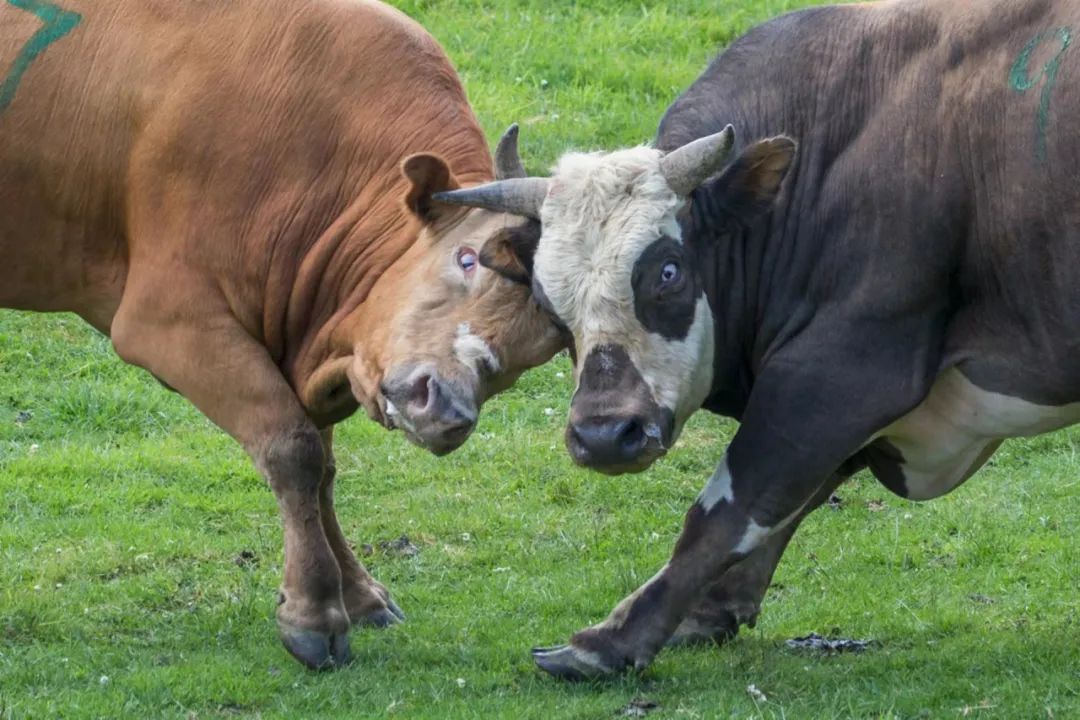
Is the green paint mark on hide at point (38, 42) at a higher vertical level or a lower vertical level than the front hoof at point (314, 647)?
higher

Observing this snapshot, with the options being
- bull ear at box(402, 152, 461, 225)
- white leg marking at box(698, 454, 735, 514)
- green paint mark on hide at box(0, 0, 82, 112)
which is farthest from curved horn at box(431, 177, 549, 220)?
green paint mark on hide at box(0, 0, 82, 112)

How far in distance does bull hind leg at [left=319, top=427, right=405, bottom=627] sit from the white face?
1.79 meters

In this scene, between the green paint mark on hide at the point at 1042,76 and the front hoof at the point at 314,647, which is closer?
the green paint mark on hide at the point at 1042,76

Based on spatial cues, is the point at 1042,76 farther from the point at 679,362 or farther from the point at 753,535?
the point at 753,535

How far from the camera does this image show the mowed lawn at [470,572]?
7.39 meters

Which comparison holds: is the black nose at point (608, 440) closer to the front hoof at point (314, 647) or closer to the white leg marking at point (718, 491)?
the white leg marking at point (718, 491)

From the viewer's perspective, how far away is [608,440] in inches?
276

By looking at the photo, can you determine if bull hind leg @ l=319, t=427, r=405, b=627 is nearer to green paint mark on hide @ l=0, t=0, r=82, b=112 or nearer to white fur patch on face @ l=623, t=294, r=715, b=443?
white fur patch on face @ l=623, t=294, r=715, b=443

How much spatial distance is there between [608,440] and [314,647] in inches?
66.5

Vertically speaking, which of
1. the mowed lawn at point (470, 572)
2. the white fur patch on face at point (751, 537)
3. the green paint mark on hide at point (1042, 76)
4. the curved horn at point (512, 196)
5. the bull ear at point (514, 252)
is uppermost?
the green paint mark on hide at point (1042, 76)

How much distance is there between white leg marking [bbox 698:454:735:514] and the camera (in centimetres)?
751

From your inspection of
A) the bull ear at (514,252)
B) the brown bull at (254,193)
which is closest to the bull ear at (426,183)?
the brown bull at (254,193)

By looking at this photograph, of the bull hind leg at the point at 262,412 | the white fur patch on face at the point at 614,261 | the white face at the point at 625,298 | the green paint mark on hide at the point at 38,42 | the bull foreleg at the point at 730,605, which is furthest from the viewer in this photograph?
the green paint mark on hide at the point at 38,42

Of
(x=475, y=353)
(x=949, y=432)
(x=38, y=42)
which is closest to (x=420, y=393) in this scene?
(x=475, y=353)
